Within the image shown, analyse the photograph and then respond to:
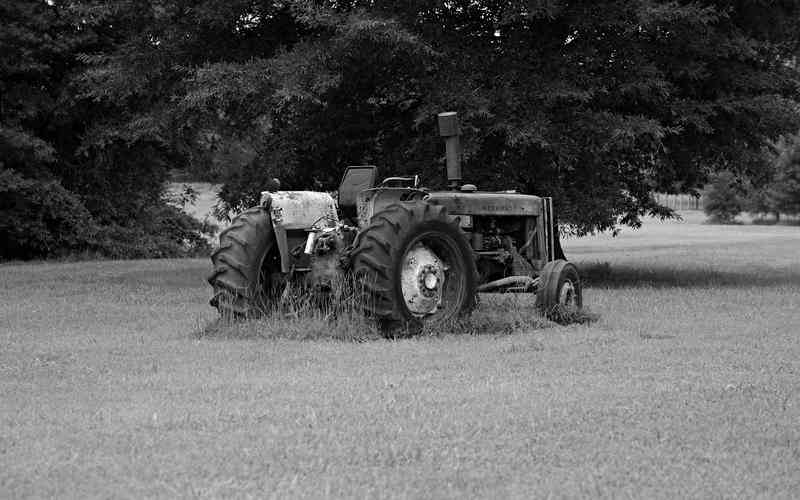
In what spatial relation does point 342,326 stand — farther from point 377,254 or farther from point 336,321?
point 377,254

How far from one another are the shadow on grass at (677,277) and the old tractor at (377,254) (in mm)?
7435

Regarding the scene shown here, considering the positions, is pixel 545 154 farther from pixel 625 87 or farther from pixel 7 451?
pixel 7 451

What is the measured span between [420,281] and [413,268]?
0.14 meters

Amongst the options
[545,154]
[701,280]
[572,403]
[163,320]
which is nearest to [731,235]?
[701,280]

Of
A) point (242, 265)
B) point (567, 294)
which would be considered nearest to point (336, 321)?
point (242, 265)

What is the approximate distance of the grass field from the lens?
20.3 feet

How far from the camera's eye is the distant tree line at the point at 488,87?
18.3m

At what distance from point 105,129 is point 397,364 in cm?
1793

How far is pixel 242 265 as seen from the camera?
471 inches

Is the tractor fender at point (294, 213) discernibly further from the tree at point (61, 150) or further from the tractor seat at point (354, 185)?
the tree at point (61, 150)

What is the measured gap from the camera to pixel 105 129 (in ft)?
86.4

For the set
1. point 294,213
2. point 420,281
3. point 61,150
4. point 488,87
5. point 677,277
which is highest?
point 488,87

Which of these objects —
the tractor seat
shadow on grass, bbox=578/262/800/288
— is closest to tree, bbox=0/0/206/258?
shadow on grass, bbox=578/262/800/288

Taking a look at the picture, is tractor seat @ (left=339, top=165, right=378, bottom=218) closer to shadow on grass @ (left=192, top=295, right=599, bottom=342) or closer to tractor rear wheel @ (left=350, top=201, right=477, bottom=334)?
tractor rear wheel @ (left=350, top=201, right=477, bottom=334)
